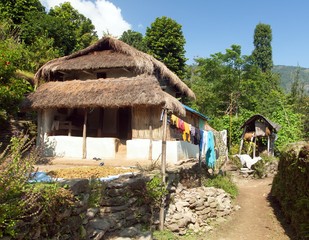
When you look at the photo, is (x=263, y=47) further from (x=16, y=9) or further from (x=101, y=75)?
(x=101, y=75)

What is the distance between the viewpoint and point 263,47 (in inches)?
1780

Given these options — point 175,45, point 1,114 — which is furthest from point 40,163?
point 175,45

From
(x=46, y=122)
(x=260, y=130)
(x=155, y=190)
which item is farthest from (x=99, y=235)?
(x=260, y=130)

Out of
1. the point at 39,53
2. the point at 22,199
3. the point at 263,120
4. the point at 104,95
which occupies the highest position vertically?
the point at 39,53

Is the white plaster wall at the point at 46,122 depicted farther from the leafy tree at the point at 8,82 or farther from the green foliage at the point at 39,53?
the green foliage at the point at 39,53

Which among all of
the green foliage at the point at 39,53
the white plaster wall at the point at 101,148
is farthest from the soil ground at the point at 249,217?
the green foliage at the point at 39,53

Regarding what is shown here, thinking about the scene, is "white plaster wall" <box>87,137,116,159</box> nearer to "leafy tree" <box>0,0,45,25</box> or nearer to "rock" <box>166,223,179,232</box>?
"rock" <box>166,223,179,232</box>

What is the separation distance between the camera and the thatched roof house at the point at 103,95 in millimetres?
11953

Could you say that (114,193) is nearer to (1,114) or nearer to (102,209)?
(102,209)

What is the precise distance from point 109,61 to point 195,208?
7.64 m

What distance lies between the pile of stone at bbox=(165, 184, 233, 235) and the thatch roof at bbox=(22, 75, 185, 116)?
308 centimetres

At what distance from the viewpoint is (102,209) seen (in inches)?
271

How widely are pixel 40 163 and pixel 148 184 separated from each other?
512 centimetres

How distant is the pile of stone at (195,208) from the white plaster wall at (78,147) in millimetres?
3572
